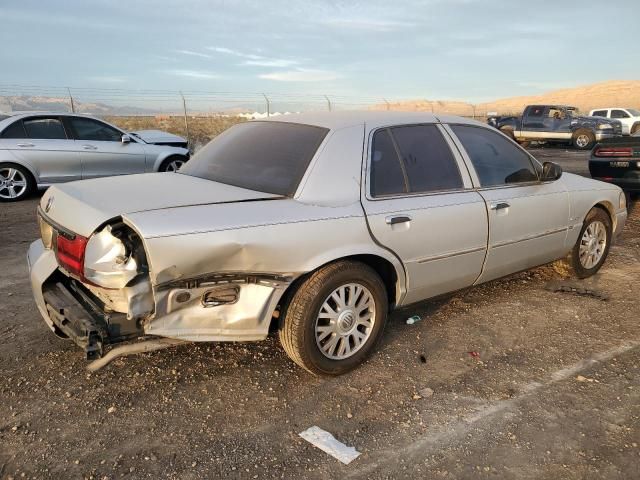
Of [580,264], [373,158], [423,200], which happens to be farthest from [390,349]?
[580,264]

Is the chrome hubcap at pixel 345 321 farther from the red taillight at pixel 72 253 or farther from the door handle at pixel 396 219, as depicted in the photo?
the red taillight at pixel 72 253

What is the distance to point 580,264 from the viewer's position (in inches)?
200

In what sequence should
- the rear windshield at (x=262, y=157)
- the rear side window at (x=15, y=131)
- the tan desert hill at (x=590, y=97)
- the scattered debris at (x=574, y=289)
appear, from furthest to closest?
the tan desert hill at (x=590, y=97) → the rear side window at (x=15, y=131) → the scattered debris at (x=574, y=289) → the rear windshield at (x=262, y=157)

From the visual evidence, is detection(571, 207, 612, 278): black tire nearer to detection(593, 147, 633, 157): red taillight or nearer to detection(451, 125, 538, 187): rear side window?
detection(451, 125, 538, 187): rear side window

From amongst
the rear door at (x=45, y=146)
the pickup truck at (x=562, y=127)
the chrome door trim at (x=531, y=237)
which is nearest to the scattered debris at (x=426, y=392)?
the chrome door trim at (x=531, y=237)

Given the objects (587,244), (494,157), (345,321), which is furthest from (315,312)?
(587,244)

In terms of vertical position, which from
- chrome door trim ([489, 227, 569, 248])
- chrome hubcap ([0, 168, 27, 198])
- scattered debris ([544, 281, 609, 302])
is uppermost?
chrome door trim ([489, 227, 569, 248])

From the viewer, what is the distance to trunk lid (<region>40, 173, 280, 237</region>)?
2775mm

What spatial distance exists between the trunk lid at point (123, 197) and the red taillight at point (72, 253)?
0.06m

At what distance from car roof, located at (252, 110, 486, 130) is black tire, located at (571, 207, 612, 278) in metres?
1.62

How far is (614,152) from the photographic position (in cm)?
873

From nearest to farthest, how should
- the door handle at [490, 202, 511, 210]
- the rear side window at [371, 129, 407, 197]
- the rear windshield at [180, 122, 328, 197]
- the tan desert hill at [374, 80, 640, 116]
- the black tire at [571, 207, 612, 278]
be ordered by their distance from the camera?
the rear windshield at [180, 122, 328, 197]
the rear side window at [371, 129, 407, 197]
the door handle at [490, 202, 511, 210]
the black tire at [571, 207, 612, 278]
the tan desert hill at [374, 80, 640, 116]

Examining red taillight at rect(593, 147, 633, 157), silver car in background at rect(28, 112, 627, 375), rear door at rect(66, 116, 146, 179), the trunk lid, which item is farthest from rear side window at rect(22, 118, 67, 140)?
red taillight at rect(593, 147, 633, 157)

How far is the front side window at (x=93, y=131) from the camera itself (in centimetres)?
931
